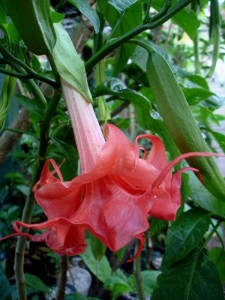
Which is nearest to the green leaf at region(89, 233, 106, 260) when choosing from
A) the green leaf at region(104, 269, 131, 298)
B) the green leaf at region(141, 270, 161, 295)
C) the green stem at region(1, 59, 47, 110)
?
the green stem at region(1, 59, 47, 110)

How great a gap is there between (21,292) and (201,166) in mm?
408

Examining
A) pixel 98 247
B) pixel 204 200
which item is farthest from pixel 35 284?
pixel 204 200

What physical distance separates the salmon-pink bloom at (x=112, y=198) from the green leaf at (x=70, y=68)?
7 centimetres

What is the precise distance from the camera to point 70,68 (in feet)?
1.30

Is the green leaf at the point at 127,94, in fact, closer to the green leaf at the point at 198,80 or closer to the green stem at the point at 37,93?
the green stem at the point at 37,93

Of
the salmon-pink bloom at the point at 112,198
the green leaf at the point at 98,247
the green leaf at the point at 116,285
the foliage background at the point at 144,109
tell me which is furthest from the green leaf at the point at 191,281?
→ the green leaf at the point at 116,285

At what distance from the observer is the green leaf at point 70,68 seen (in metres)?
0.39

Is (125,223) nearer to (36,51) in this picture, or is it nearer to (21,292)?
(36,51)

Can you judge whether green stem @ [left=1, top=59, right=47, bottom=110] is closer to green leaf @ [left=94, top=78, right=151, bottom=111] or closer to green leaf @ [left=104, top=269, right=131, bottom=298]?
green leaf @ [left=94, top=78, right=151, bottom=111]

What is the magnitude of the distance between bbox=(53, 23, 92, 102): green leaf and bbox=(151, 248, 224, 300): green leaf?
399 millimetres

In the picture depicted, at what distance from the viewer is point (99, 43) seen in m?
0.56

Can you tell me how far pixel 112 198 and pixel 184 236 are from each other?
0.37 meters

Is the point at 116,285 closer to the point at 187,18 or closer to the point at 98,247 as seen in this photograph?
the point at 98,247

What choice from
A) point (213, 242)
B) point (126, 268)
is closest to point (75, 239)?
point (126, 268)
